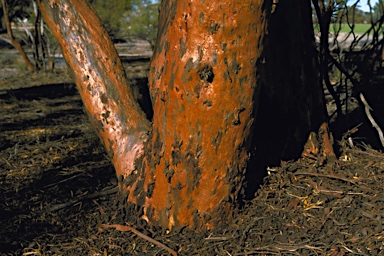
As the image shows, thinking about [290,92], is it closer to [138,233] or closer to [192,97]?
[192,97]

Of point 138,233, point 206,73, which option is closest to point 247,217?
point 138,233

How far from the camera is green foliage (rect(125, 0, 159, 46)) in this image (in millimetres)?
16609

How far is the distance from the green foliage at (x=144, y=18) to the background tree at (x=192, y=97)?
Answer: 13.2 meters

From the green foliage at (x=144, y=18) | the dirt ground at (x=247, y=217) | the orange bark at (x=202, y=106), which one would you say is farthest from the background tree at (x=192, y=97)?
the green foliage at (x=144, y=18)

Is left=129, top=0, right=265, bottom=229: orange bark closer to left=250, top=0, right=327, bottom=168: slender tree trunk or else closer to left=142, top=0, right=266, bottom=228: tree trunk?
left=142, top=0, right=266, bottom=228: tree trunk

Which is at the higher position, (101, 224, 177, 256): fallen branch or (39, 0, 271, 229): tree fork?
(39, 0, 271, 229): tree fork

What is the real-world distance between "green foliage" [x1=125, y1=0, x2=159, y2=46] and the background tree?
1320 centimetres

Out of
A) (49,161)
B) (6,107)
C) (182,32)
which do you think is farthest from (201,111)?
(6,107)

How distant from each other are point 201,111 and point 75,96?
696 centimetres

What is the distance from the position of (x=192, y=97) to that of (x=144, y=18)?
1402 centimetres

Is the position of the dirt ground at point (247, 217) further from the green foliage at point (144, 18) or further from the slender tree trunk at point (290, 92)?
the green foliage at point (144, 18)

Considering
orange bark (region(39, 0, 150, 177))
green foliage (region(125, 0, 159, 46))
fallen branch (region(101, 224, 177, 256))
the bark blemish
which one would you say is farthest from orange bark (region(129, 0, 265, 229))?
green foliage (region(125, 0, 159, 46))

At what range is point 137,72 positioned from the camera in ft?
40.9

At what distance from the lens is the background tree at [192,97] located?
9.35 ft
